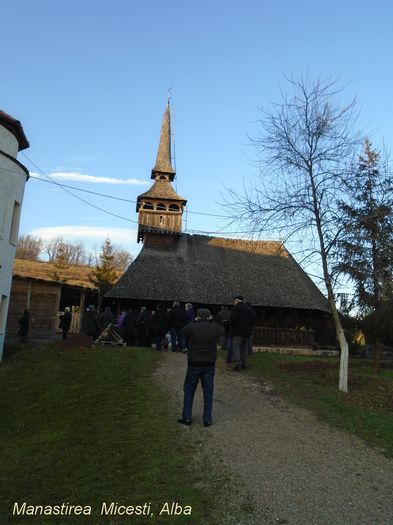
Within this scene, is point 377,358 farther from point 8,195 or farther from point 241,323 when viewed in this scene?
point 8,195

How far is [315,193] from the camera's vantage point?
1344 cm

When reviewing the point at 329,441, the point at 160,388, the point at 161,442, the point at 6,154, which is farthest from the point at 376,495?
the point at 6,154

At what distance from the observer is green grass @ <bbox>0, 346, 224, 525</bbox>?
18.5 ft

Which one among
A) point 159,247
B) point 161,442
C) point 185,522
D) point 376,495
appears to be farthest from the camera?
point 159,247

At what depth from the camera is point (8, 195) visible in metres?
17.8

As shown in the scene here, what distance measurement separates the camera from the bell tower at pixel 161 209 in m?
30.7

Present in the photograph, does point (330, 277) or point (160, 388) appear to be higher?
point (330, 277)

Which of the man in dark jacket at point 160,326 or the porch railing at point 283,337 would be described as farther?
the porch railing at point 283,337

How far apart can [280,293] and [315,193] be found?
47.7ft

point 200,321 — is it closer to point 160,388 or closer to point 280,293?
point 160,388

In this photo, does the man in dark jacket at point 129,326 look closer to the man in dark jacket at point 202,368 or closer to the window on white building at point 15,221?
the window on white building at point 15,221

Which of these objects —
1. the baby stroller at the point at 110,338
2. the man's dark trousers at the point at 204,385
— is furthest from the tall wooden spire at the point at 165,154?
the man's dark trousers at the point at 204,385

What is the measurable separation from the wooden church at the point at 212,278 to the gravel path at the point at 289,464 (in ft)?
44.6

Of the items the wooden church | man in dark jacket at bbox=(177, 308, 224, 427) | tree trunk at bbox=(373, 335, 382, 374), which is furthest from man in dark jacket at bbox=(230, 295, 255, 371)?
the wooden church
